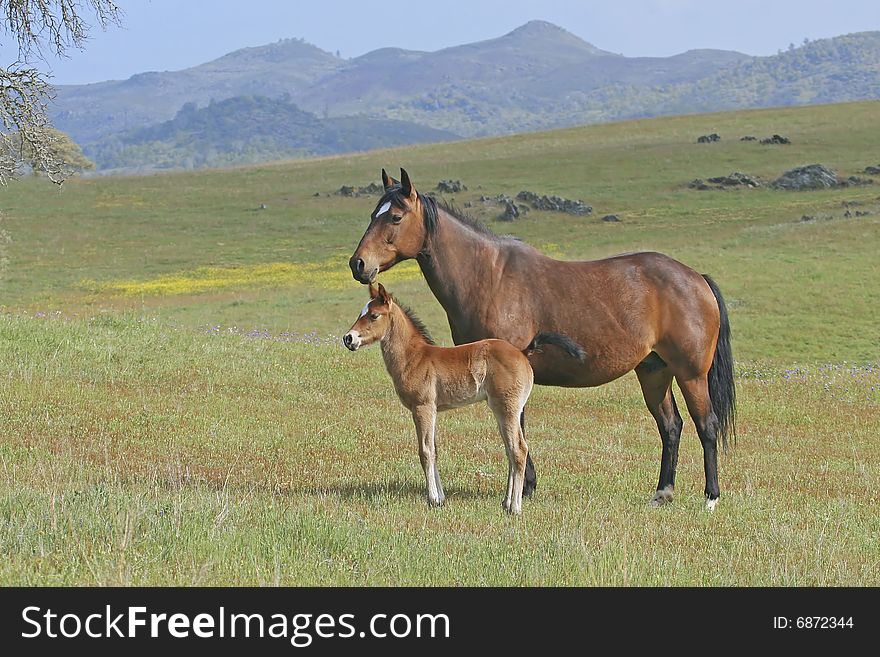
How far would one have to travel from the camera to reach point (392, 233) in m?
10.1

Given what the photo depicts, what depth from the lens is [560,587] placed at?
6.37 m

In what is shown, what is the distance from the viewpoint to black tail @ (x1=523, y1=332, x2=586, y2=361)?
9.88 m

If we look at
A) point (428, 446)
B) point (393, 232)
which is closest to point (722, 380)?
point (428, 446)

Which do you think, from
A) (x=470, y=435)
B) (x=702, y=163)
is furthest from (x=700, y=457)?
(x=702, y=163)

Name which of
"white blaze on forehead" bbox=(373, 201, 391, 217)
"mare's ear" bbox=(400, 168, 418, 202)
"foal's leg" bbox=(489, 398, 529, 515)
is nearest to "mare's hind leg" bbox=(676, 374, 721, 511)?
"foal's leg" bbox=(489, 398, 529, 515)

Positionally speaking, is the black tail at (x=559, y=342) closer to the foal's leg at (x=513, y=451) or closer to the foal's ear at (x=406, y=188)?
the foal's leg at (x=513, y=451)

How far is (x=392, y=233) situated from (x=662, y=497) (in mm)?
3912

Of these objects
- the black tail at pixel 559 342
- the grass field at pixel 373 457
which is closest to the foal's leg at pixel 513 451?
the grass field at pixel 373 457

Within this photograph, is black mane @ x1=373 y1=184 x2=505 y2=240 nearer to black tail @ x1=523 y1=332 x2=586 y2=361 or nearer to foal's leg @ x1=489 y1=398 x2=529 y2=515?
black tail @ x1=523 y1=332 x2=586 y2=361

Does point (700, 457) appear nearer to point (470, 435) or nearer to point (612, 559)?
point (470, 435)

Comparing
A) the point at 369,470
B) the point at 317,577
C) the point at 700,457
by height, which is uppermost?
the point at 317,577

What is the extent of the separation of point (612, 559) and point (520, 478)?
87.9 inches

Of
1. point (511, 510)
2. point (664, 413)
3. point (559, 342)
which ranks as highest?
point (559, 342)

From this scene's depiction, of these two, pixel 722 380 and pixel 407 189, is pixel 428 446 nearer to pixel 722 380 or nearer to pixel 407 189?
pixel 407 189
